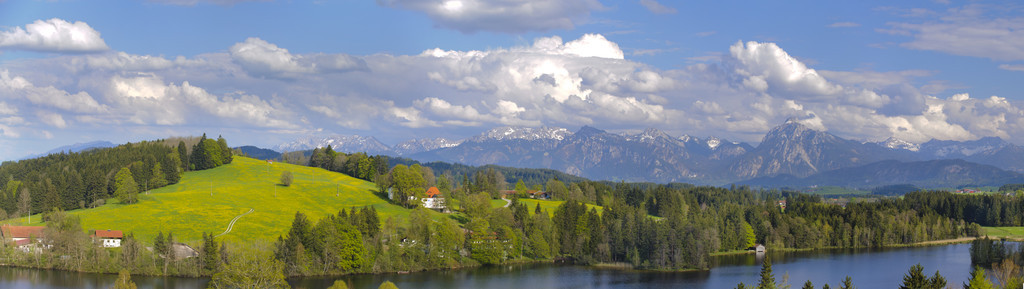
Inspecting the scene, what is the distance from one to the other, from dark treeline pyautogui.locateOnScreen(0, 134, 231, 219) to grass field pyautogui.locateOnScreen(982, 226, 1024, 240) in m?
181

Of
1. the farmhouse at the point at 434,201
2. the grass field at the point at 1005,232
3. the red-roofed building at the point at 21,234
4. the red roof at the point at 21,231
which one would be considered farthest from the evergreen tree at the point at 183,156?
the grass field at the point at 1005,232

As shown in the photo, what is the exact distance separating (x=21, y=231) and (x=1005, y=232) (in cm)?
20005

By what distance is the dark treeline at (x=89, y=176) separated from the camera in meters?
130

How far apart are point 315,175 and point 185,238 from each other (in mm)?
76873

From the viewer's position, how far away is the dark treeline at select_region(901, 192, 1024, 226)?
18852cm

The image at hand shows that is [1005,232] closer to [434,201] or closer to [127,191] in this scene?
[434,201]

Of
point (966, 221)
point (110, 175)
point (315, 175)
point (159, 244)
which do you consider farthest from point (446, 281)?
point (966, 221)

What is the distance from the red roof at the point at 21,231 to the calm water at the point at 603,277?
7.84m

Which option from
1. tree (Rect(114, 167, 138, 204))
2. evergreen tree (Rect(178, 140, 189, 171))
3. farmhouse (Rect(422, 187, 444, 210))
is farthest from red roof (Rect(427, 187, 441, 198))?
evergreen tree (Rect(178, 140, 189, 171))

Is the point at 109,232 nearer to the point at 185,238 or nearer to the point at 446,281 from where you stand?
the point at 185,238

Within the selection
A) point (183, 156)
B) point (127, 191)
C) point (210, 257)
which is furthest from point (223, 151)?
point (210, 257)

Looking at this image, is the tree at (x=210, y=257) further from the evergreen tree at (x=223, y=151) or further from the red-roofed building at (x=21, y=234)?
the evergreen tree at (x=223, y=151)

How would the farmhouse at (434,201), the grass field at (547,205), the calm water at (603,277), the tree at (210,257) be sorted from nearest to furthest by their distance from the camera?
the calm water at (603,277) < the tree at (210,257) < the farmhouse at (434,201) < the grass field at (547,205)

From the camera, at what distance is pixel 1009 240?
516 ft
